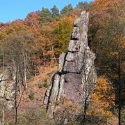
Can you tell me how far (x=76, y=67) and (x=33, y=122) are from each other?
8029mm

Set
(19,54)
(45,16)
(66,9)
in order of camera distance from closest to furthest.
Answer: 1. (19,54)
2. (45,16)
3. (66,9)

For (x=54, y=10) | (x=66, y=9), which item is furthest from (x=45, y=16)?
(x=66, y=9)

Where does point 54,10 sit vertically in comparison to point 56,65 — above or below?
above

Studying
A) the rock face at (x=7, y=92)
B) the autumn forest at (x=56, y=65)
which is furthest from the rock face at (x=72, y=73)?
the rock face at (x=7, y=92)

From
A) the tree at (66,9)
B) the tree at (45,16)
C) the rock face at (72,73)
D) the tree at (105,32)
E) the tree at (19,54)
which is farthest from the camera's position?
the tree at (66,9)

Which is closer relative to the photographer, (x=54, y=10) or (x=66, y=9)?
(x=54, y=10)

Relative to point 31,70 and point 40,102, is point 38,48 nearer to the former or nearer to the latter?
point 31,70

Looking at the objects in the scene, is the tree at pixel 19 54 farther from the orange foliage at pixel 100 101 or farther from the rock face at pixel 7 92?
the orange foliage at pixel 100 101

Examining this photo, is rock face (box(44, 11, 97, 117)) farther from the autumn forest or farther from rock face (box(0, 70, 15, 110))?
rock face (box(0, 70, 15, 110))

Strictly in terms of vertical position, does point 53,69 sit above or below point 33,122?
above

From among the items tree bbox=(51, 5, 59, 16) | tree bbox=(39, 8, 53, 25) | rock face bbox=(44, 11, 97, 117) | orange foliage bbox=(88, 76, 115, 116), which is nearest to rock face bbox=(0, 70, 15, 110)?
rock face bbox=(44, 11, 97, 117)

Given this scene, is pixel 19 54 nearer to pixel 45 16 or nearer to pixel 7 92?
pixel 7 92

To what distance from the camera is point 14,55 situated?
41.0m

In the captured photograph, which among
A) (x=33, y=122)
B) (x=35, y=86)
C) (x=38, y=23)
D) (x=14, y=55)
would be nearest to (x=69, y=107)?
(x=33, y=122)
